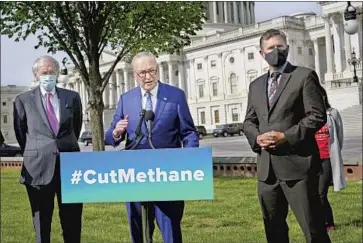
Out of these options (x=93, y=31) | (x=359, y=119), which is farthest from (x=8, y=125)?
(x=93, y=31)

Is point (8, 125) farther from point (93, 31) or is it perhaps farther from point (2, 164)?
point (93, 31)

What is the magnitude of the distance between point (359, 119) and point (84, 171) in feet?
136

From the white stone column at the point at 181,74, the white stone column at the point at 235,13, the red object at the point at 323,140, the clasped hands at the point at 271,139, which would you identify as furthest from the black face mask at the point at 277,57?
the white stone column at the point at 235,13

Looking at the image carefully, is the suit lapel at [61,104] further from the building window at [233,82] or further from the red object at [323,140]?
the building window at [233,82]

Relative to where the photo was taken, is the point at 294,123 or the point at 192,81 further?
the point at 192,81

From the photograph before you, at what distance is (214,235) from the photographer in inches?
312

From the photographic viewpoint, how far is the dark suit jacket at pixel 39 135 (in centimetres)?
510

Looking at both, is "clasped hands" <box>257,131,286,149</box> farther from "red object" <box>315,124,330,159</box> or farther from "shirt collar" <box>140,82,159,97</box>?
"red object" <box>315,124,330,159</box>

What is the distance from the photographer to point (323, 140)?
7.57 meters

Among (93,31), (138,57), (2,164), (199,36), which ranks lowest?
(2,164)

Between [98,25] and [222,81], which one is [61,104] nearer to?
[98,25]


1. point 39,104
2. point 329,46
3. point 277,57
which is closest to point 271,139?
point 277,57

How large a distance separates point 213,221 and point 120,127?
4.87 metres

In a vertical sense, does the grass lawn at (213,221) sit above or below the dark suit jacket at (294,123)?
below
